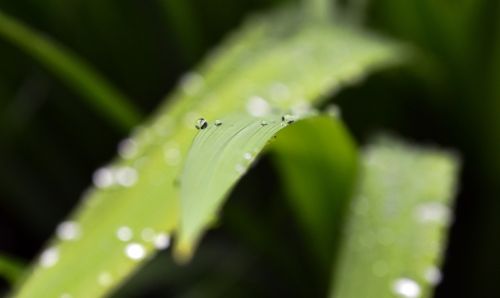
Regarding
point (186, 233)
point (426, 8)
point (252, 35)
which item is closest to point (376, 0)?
point (426, 8)

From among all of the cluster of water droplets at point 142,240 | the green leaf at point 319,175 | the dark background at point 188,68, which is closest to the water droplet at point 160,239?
the cluster of water droplets at point 142,240

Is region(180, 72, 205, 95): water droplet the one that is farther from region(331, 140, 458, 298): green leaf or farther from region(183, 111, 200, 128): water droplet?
region(331, 140, 458, 298): green leaf

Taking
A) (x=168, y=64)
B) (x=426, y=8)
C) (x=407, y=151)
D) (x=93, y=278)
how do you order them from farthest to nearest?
(x=168, y=64) → (x=426, y=8) → (x=407, y=151) → (x=93, y=278)

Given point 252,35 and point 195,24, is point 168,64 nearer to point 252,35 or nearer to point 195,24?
point 195,24

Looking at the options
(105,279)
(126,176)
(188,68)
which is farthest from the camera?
(188,68)

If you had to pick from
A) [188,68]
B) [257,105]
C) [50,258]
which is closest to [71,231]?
[50,258]

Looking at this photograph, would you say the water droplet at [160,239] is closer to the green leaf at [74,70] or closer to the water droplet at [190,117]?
the water droplet at [190,117]

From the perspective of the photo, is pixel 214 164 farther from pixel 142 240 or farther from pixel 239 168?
pixel 142 240
